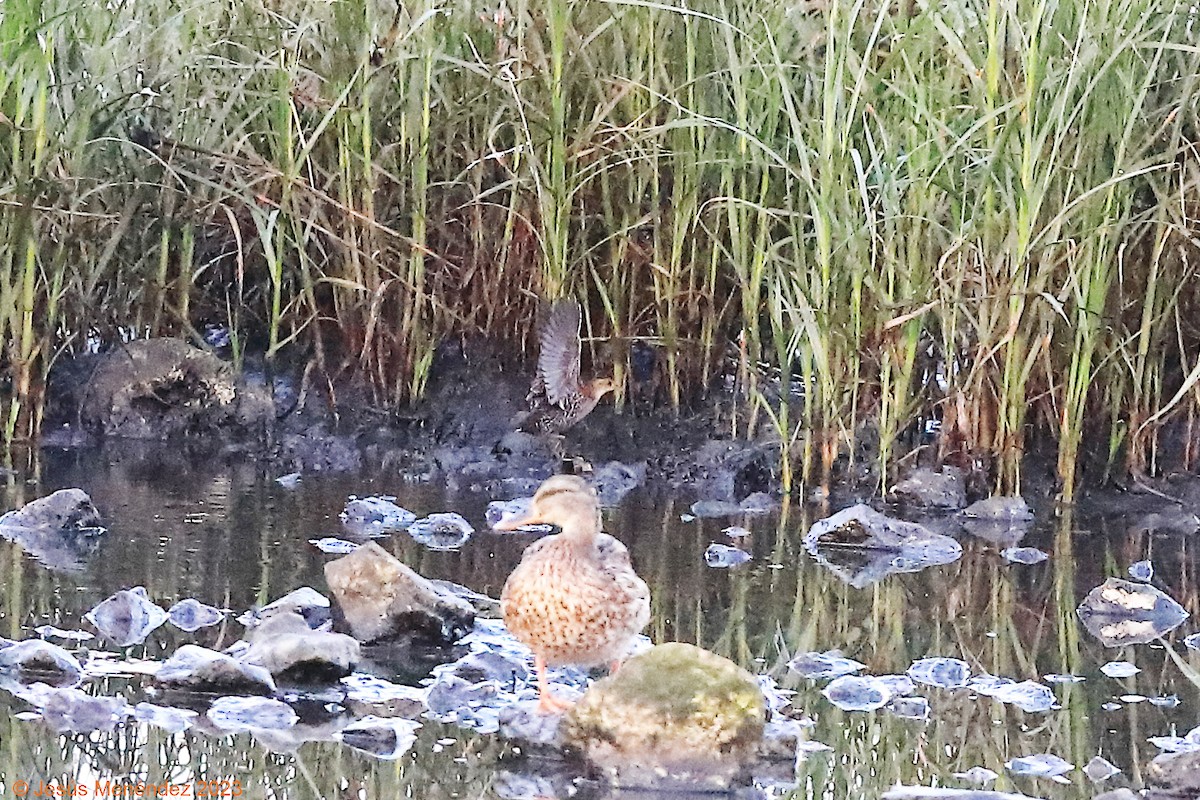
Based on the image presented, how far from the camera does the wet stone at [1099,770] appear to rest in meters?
2.69

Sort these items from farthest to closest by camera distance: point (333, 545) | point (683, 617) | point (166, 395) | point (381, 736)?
1. point (166, 395)
2. point (333, 545)
3. point (683, 617)
4. point (381, 736)

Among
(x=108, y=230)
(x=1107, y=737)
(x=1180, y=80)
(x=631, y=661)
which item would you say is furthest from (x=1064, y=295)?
(x=108, y=230)

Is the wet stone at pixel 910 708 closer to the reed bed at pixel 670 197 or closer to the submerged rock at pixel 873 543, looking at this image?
the submerged rock at pixel 873 543

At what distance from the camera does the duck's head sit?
3.22 metres

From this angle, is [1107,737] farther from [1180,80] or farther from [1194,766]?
[1180,80]

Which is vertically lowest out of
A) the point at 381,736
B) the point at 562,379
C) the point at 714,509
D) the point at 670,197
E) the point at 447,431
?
the point at 381,736

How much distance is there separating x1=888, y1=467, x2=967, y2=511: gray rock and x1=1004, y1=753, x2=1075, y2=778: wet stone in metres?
1.85

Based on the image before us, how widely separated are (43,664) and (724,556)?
1.55 m

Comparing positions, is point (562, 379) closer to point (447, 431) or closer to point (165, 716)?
point (447, 431)

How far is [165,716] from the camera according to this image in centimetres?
287

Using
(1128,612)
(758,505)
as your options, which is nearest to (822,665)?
(1128,612)

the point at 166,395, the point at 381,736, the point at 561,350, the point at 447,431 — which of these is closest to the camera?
the point at 381,736

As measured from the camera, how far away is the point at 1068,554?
424 cm

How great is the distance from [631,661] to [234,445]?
110 inches
